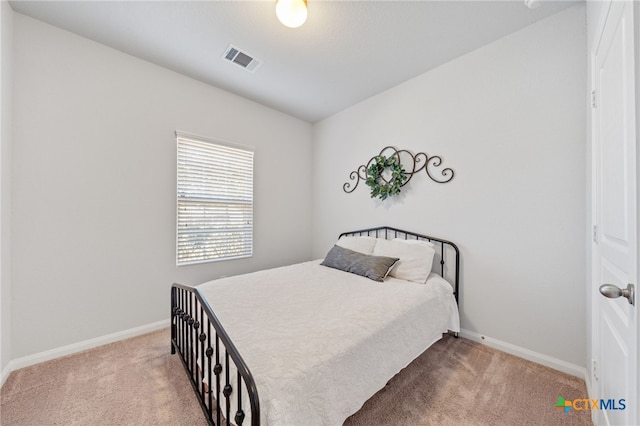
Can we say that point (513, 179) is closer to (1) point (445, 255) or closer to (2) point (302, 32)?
(1) point (445, 255)

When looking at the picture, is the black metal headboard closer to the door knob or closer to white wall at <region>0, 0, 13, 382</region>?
the door knob

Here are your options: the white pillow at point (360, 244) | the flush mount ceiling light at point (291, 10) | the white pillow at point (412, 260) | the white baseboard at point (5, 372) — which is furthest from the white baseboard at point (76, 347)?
the flush mount ceiling light at point (291, 10)

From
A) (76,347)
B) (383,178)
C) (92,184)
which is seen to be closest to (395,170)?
(383,178)

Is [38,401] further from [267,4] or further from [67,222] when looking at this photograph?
[267,4]

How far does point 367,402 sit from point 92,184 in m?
2.89

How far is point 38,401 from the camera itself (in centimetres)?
156

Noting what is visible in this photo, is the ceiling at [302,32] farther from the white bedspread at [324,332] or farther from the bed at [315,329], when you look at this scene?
the white bedspread at [324,332]

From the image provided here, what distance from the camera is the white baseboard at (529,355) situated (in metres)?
1.79

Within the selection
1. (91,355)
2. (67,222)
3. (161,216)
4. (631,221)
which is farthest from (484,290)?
(67,222)

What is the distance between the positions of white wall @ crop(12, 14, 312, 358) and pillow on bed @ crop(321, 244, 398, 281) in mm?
1522

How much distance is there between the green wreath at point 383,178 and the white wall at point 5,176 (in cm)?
323

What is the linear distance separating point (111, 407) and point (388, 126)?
3500mm

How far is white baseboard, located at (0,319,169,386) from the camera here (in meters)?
1.86

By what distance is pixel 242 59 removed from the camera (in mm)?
2455
